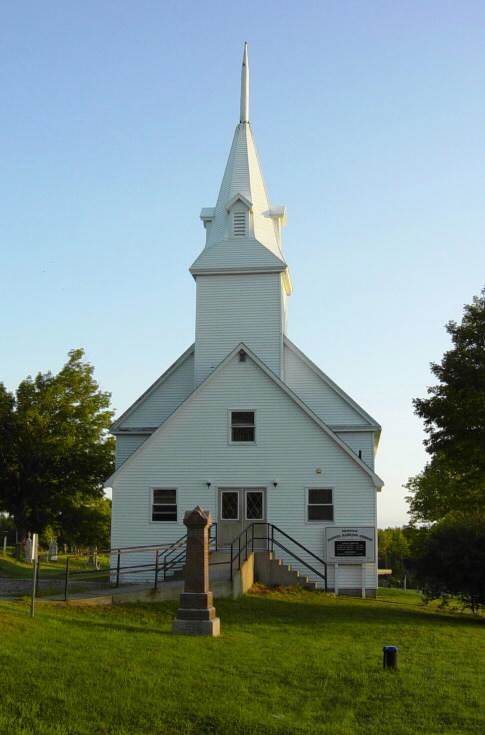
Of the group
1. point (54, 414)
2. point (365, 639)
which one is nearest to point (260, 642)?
point (365, 639)

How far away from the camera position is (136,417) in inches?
1227

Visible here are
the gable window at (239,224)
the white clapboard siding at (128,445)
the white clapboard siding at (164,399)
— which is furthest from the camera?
A: the gable window at (239,224)

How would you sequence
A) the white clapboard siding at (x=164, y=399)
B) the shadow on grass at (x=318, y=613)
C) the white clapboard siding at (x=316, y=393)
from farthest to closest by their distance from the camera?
the white clapboard siding at (x=164, y=399), the white clapboard siding at (x=316, y=393), the shadow on grass at (x=318, y=613)

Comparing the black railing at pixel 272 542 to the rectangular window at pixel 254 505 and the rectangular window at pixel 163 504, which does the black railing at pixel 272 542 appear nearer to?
the rectangular window at pixel 254 505

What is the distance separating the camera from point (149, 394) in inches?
1236

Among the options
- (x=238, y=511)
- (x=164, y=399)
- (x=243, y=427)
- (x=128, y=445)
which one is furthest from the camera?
(x=164, y=399)

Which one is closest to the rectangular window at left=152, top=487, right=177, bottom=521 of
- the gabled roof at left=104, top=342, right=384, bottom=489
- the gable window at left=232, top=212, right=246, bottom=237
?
the gabled roof at left=104, top=342, right=384, bottom=489

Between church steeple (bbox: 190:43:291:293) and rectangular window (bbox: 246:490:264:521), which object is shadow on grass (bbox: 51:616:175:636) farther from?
church steeple (bbox: 190:43:291:293)

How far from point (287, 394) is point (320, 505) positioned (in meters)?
3.78

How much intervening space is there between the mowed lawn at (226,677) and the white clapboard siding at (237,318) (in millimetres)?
14086

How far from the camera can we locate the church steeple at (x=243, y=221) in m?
31.2

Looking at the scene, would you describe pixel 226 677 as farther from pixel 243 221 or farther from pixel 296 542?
pixel 243 221

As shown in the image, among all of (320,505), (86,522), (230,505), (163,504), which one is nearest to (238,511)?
(230,505)

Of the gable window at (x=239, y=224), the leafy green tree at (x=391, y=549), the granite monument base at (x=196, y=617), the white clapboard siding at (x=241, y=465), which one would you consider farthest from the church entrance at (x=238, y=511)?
the leafy green tree at (x=391, y=549)
